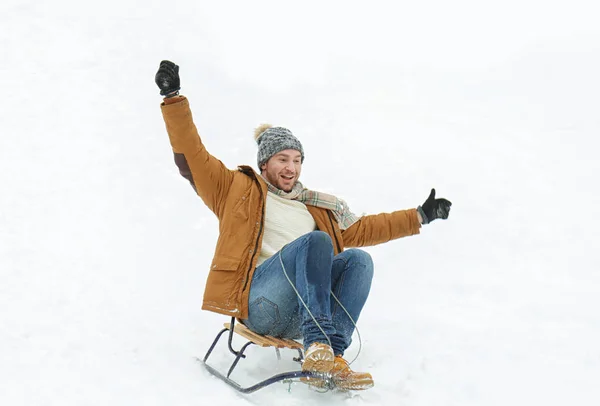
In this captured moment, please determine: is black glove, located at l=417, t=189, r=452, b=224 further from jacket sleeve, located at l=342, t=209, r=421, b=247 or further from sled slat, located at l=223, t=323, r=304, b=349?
sled slat, located at l=223, t=323, r=304, b=349

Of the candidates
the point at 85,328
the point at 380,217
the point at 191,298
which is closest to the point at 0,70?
the point at 191,298

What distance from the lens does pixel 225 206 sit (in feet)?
10.8

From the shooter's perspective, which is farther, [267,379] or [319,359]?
[267,379]

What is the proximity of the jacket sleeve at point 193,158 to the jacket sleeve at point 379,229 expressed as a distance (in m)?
0.74

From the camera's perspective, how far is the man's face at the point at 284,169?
3.52m

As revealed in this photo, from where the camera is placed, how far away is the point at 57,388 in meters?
2.76

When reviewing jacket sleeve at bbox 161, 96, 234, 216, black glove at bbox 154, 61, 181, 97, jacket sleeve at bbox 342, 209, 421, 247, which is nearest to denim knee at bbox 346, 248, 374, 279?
Answer: jacket sleeve at bbox 342, 209, 421, 247

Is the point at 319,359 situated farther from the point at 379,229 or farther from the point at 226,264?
the point at 379,229

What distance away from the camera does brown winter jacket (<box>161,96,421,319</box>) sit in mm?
3100

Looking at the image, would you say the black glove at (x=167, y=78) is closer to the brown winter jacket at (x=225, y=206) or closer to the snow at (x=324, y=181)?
the brown winter jacket at (x=225, y=206)

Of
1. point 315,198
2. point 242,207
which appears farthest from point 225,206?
point 315,198

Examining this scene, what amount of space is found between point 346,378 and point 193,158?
1.18 m

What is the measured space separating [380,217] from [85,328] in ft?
5.38

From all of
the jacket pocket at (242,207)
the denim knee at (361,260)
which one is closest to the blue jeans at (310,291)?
the denim knee at (361,260)
